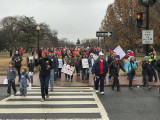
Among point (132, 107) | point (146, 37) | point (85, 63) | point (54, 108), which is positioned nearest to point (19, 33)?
point (85, 63)

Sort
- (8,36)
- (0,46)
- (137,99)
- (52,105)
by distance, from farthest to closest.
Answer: (0,46), (8,36), (137,99), (52,105)

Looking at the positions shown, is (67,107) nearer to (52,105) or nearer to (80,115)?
(52,105)

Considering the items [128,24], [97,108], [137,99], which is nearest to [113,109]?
[97,108]

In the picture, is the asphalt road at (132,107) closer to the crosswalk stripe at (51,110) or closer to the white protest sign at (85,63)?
the crosswalk stripe at (51,110)

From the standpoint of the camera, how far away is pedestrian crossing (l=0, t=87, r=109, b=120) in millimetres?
5742

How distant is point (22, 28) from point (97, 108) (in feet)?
142

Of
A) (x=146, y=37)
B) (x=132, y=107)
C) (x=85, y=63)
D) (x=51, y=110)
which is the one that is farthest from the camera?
(x=85, y=63)

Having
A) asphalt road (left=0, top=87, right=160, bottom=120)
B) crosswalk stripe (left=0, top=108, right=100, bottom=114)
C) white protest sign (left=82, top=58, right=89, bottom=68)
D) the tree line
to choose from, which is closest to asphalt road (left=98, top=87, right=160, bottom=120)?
asphalt road (left=0, top=87, right=160, bottom=120)

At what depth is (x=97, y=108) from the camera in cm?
662

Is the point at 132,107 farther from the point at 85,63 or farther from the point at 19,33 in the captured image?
the point at 19,33

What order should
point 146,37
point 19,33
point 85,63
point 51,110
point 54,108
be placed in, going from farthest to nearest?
point 19,33 < point 85,63 < point 146,37 < point 54,108 < point 51,110

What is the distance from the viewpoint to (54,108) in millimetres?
6656

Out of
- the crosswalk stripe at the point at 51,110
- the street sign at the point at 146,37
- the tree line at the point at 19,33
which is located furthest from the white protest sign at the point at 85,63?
the tree line at the point at 19,33

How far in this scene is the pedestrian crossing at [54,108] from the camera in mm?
5742
